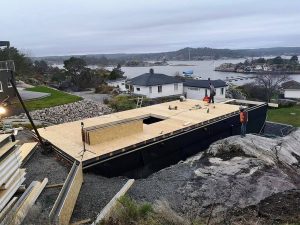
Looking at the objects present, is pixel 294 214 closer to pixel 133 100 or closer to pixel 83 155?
pixel 83 155

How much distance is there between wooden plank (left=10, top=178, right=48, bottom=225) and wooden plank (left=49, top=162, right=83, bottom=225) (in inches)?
22.5

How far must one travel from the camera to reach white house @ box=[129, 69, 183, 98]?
92.2 feet

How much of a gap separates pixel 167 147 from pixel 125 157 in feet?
6.95

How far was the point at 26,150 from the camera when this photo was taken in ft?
35.2

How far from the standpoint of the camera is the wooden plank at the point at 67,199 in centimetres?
644

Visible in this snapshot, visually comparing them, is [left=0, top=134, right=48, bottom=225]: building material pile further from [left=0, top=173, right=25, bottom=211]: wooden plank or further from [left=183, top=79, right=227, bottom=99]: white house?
[left=183, top=79, right=227, bottom=99]: white house

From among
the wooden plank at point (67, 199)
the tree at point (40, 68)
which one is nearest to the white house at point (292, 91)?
the tree at point (40, 68)

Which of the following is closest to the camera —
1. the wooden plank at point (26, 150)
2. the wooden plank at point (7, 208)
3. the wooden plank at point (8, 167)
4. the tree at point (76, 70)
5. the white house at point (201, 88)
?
the wooden plank at point (7, 208)

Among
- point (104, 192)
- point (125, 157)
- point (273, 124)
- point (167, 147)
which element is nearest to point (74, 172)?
point (104, 192)

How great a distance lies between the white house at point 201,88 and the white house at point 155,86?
714 mm

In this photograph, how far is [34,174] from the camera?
9.30 meters

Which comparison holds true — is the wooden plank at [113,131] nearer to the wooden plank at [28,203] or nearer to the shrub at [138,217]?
the wooden plank at [28,203]

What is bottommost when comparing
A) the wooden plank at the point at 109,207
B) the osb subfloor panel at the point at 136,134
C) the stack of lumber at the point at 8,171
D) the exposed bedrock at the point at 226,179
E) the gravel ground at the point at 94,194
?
the exposed bedrock at the point at 226,179

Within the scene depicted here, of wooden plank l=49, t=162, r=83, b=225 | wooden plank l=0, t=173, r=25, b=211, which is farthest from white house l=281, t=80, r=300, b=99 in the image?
wooden plank l=0, t=173, r=25, b=211
